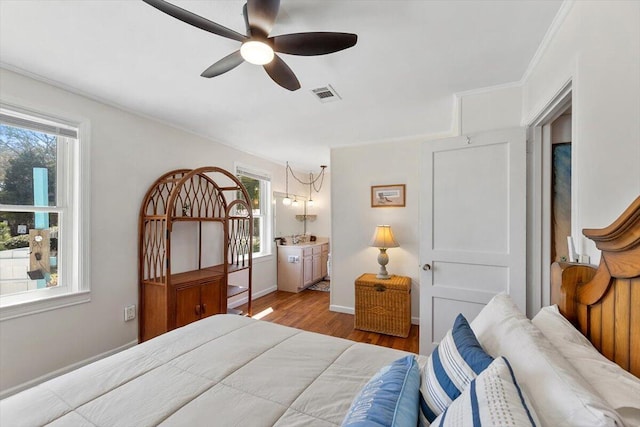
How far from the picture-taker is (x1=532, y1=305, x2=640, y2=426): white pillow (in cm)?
61

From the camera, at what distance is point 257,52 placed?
4.70ft

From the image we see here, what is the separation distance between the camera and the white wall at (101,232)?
2029 mm

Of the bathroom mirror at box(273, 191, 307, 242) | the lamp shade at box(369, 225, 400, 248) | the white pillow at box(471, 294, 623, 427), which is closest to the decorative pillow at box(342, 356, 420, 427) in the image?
the white pillow at box(471, 294, 623, 427)

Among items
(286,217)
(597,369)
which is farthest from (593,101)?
(286,217)

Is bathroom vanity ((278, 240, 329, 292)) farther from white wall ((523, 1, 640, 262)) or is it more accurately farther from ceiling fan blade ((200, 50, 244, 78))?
white wall ((523, 1, 640, 262))

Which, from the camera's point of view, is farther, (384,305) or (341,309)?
(341,309)

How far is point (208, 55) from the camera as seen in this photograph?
72.5 inches

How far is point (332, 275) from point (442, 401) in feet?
10.2

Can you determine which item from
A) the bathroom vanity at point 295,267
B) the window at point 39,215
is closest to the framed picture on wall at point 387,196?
the bathroom vanity at point 295,267

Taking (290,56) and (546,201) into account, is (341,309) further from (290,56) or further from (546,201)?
(290,56)

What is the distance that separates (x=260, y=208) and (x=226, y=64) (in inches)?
133

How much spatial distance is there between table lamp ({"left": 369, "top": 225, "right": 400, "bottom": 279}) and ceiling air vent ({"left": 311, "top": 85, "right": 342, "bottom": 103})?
1.66 metres

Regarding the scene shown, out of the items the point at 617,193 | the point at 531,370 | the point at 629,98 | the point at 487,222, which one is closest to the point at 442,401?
the point at 531,370

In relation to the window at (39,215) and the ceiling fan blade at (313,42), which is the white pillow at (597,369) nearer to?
the ceiling fan blade at (313,42)
